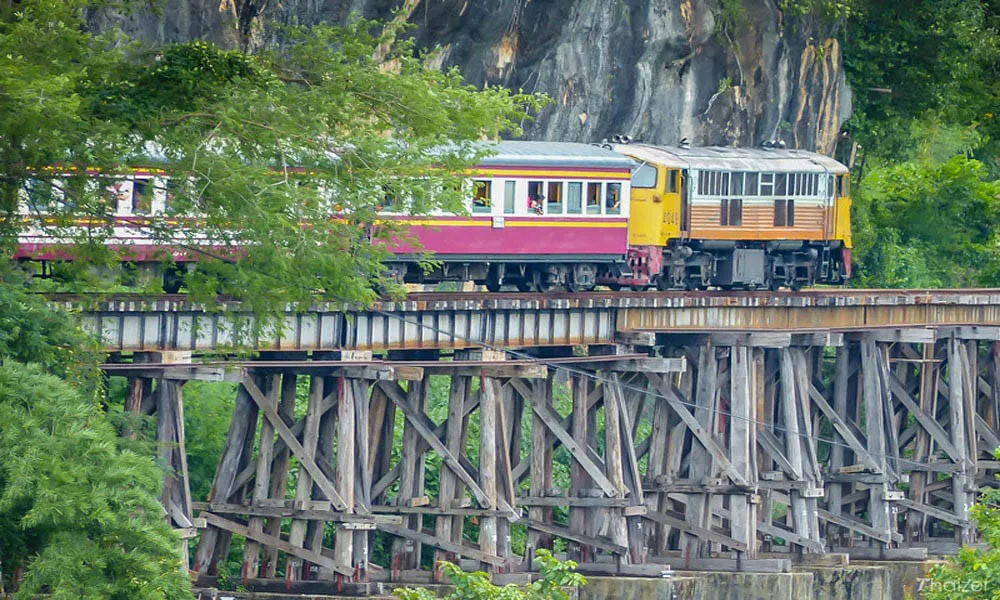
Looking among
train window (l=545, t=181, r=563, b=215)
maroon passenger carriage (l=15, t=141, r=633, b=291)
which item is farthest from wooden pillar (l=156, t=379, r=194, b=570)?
train window (l=545, t=181, r=563, b=215)

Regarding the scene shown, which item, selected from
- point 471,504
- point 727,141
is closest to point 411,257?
point 471,504

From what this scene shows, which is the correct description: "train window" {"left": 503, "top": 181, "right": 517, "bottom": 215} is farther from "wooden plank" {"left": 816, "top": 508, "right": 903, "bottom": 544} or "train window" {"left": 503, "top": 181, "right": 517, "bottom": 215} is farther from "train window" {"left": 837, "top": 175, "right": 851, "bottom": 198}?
"train window" {"left": 837, "top": 175, "right": 851, "bottom": 198}

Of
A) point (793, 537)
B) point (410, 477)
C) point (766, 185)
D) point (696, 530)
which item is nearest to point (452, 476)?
point (410, 477)

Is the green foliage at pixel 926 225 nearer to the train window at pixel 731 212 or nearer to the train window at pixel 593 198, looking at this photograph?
the train window at pixel 731 212

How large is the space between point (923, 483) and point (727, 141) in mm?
8566

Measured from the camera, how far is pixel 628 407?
32.2 meters

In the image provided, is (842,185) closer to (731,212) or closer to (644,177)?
(731,212)

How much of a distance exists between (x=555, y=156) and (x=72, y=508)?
50.4 feet

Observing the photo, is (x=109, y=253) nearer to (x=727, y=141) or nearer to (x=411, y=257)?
(x=411, y=257)

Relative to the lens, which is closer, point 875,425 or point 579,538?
point 579,538

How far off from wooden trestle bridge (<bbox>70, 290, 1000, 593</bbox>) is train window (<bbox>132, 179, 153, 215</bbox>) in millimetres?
1224

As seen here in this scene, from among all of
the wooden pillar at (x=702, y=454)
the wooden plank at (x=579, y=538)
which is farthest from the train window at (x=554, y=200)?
the wooden plank at (x=579, y=538)

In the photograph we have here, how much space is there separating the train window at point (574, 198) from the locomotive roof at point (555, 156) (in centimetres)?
30

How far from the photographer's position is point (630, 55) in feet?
126
